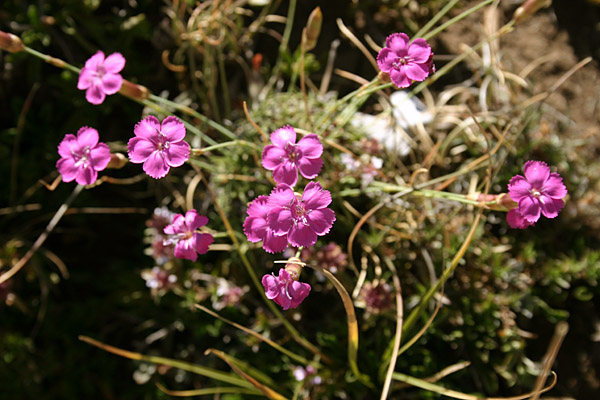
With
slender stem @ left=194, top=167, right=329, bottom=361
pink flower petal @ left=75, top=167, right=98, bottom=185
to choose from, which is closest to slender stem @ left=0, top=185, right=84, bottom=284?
slender stem @ left=194, top=167, right=329, bottom=361

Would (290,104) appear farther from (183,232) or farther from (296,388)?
(296,388)

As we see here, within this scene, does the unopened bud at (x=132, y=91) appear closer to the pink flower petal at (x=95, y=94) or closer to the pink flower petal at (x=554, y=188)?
the pink flower petal at (x=95, y=94)

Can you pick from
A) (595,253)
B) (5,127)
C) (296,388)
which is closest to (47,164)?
(5,127)

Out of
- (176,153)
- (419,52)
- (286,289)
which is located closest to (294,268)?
(286,289)

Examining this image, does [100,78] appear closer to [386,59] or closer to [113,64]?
[113,64]

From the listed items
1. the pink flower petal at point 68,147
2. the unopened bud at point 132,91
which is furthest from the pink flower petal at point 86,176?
the unopened bud at point 132,91
